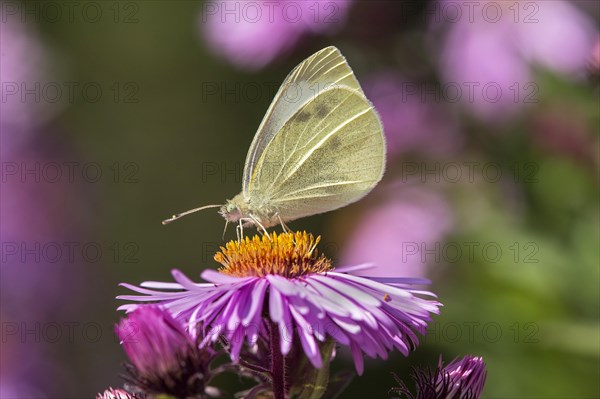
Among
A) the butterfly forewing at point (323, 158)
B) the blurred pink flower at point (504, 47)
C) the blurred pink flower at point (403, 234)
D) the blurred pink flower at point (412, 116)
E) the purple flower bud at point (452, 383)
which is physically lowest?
the purple flower bud at point (452, 383)

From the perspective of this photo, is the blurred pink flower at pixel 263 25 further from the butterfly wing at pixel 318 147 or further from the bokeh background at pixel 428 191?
the butterfly wing at pixel 318 147

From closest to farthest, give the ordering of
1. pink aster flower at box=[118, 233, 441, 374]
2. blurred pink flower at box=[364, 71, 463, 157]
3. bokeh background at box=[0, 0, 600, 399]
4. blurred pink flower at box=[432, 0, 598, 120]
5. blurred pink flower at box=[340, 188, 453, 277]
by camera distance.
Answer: pink aster flower at box=[118, 233, 441, 374] → bokeh background at box=[0, 0, 600, 399] → blurred pink flower at box=[432, 0, 598, 120] → blurred pink flower at box=[364, 71, 463, 157] → blurred pink flower at box=[340, 188, 453, 277]

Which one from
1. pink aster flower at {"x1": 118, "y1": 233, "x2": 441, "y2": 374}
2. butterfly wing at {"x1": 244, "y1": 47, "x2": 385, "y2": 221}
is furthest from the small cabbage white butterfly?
pink aster flower at {"x1": 118, "y1": 233, "x2": 441, "y2": 374}

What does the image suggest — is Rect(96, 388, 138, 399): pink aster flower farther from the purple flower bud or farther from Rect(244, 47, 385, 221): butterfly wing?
Rect(244, 47, 385, 221): butterfly wing

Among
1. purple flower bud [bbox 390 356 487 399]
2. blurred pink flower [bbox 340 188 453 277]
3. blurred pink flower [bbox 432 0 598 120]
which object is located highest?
blurred pink flower [bbox 432 0 598 120]

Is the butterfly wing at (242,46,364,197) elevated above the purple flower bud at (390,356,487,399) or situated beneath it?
elevated above

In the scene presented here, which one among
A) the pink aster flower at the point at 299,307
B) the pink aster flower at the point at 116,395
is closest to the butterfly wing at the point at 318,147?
the pink aster flower at the point at 299,307

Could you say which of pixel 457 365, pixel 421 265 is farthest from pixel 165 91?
pixel 457 365

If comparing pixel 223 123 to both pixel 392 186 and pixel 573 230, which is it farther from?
pixel 573 230
